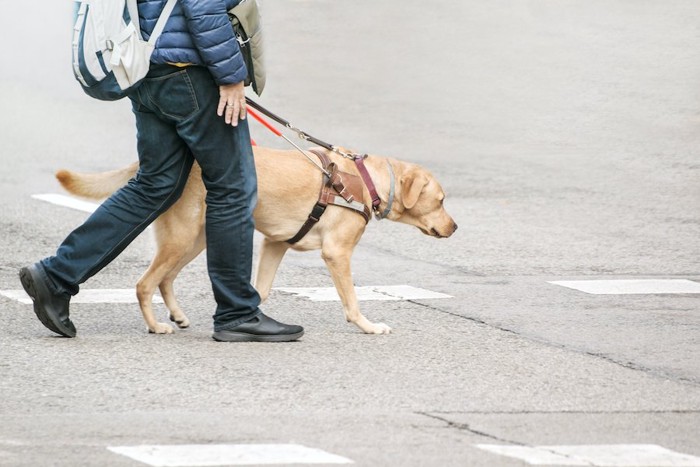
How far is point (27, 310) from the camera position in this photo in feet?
23.6

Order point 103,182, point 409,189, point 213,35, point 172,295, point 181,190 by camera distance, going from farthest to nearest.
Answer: point 409,189 < point 172,295 < point 103,182 < point 181,190 < point 213,35

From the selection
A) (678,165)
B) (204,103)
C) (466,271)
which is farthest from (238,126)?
(678,165)

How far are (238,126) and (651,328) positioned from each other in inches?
93.9

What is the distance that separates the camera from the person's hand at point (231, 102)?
6.11 metres

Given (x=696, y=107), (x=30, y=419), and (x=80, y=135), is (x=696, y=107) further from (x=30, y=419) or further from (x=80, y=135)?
(x=30, y=419)

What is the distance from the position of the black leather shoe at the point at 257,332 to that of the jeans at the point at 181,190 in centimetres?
3

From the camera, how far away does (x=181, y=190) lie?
6445 mm

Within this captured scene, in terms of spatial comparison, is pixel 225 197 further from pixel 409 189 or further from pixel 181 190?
pixel 409 189

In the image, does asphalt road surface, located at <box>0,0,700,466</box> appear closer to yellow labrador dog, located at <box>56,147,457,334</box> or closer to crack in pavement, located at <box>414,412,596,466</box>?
crack in pavement, located at <box>414,412,596,466</box>

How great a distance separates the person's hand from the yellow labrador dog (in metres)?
0.45

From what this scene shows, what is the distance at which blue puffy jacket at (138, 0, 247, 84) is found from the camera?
597 cm

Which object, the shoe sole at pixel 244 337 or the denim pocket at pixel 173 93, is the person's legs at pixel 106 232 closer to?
the denim pocket at pixel 173 93

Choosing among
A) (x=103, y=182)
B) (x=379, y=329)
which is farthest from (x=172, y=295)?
(x=379, y=329)

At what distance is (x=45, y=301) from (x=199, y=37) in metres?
1.40
